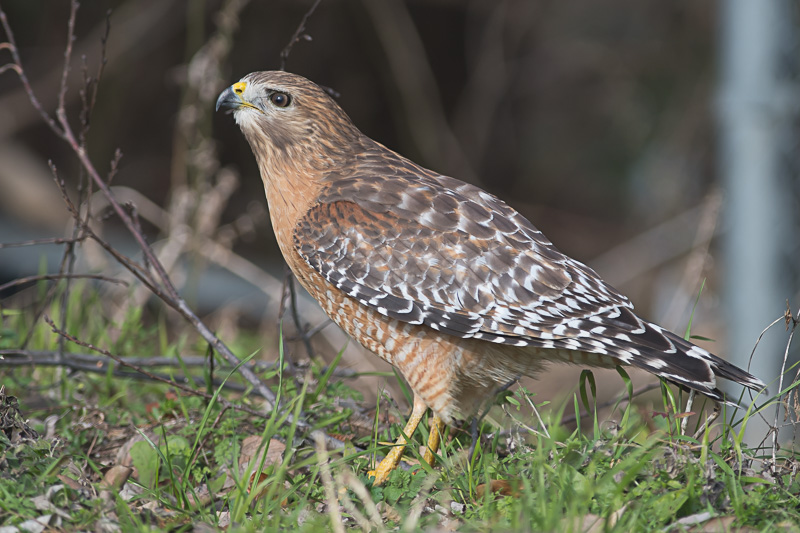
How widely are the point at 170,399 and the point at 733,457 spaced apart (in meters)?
2.51

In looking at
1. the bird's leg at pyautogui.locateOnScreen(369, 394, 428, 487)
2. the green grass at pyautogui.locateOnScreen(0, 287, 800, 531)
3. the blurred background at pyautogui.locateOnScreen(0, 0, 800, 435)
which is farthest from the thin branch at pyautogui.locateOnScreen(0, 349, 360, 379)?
the blurred background at pyautogui.locateOnScreen(0, 0, 800, 435)

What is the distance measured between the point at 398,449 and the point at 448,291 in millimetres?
668

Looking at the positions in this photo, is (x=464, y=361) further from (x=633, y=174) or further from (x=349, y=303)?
(x=633, y=174)

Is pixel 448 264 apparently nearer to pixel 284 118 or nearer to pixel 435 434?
pixel 435 434

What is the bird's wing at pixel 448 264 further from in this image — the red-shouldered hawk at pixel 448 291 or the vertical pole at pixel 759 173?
the vertical pole at pixel 759 173

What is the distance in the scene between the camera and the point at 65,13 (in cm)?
941

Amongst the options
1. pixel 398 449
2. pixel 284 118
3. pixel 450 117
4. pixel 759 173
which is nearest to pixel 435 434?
pixel 398 449

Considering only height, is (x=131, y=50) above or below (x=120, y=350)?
above

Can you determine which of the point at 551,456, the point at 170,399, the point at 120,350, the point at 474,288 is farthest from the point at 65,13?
the point at 551,456

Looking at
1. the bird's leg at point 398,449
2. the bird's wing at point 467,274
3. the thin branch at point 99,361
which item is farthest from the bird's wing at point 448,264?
the thin branch at point 99,361

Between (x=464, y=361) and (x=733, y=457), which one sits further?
(x=464, y=361)

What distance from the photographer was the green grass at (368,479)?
2.72 m

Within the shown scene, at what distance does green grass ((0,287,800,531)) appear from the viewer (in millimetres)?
2717

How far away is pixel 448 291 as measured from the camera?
11.6 ft
